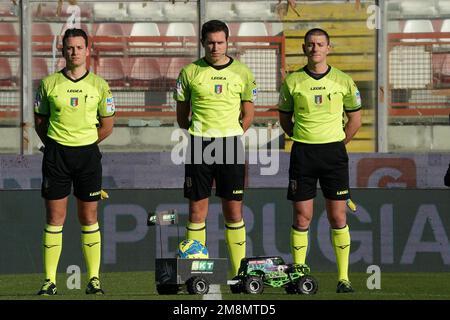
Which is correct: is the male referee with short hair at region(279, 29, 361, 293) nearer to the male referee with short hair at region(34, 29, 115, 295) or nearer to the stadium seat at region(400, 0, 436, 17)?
the male referee with short hair at region(34, 29, 115, 295)

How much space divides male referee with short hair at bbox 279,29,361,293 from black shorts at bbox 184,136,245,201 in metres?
0.41

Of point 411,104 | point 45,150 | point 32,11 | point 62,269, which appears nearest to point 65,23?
point 32,11

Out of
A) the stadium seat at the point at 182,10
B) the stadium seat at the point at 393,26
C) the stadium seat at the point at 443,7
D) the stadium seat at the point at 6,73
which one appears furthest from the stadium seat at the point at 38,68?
the stadium seat at the point at 443,7

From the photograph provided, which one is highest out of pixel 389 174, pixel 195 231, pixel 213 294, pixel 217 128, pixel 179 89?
pixel 179 89

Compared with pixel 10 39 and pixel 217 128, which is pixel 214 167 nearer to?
pixel 217 128

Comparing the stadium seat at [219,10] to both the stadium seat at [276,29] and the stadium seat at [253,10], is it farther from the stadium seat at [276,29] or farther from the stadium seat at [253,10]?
the stadium seat at [276,29]

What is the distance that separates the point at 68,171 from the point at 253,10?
5668mm

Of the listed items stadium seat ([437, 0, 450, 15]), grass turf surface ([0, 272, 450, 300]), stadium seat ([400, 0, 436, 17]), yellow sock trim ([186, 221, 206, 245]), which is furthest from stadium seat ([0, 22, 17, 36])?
yellow sock trim ([186, 221, 206, 245])

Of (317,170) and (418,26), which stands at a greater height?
(418,26)

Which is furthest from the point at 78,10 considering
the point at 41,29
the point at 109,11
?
the point at 41,29

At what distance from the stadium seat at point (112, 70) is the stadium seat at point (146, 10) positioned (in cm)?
54

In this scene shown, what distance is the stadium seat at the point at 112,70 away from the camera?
15844mm

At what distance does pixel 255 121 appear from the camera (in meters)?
15.6

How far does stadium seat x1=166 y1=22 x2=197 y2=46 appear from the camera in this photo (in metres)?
15.5
